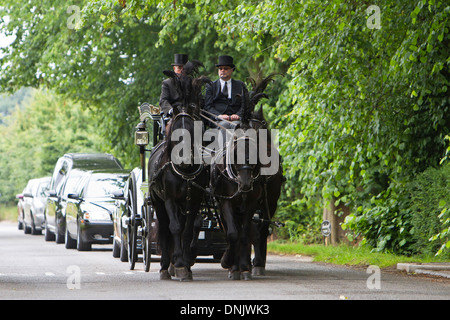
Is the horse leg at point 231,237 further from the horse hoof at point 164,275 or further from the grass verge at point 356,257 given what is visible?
the grass verge at point 356,257

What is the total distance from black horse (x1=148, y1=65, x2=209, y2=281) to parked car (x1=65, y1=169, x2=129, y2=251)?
29.2 feet

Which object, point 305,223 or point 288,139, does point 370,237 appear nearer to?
point 288,139

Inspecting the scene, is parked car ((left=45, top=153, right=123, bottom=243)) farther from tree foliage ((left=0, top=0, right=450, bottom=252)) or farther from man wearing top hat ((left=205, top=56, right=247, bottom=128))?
man wearing top hat ((left=205, top=56, right=247, bottom=128))

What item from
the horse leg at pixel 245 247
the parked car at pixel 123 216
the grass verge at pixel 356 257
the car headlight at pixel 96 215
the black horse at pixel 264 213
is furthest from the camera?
the car headlight at pixel 96 215

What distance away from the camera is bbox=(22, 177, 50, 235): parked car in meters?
34.7

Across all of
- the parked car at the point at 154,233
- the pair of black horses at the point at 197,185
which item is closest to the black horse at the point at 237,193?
the pair of black horses at the point at 197,185

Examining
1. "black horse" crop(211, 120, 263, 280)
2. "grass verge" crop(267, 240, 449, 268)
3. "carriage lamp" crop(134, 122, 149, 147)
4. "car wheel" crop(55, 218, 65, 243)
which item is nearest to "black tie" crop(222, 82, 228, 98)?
"black horse" crop(211, 120, 263, 280)

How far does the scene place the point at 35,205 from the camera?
3550cm

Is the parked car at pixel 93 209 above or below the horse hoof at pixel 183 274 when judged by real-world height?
above

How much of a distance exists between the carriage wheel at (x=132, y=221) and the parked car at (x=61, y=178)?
10.8m

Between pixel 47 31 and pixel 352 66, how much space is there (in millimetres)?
15895

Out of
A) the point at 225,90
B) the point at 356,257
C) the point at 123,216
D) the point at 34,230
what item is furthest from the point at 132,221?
the point at 34,230

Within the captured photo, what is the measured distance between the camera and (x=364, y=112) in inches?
702

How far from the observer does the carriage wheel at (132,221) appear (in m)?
16.5
